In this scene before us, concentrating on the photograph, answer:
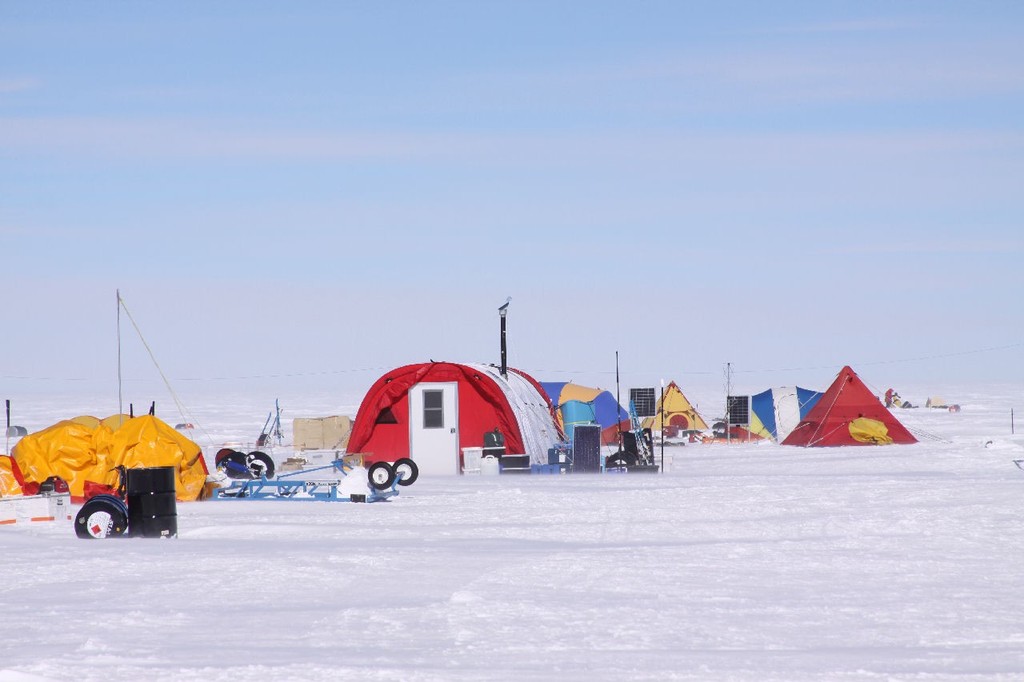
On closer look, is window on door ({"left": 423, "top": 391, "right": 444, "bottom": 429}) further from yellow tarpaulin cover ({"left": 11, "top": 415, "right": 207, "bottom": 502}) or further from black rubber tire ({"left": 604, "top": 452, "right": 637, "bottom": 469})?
yellow tarpaulin cover ({"left": 11, "top": 415, "right": 207, "bottom": 502})

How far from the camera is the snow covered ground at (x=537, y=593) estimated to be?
7480 mm

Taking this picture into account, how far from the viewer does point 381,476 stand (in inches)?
770

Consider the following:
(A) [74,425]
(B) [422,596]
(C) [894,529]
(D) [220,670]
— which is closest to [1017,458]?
(C) [894,529]

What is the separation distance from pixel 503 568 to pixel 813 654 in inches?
158

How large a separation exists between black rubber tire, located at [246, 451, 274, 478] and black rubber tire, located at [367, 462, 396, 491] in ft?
8.18

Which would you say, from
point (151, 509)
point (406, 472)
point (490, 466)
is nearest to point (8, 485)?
point (151, 509)

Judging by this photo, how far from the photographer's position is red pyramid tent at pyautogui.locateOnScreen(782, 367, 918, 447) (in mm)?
35344

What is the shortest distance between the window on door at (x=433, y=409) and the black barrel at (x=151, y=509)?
13472mm

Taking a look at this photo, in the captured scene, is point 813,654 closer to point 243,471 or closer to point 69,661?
point 69,661

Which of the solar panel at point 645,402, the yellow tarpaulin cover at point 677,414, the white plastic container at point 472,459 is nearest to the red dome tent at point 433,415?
the white plastic container at point 472,459

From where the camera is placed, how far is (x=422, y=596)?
385 inches

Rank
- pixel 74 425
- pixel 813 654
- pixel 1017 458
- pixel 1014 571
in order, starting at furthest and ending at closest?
1. pixel 1017 458
2. pixel 74 425
3. pixel 1014 571
4. pixel 813 654

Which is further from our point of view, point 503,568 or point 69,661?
point 503,568

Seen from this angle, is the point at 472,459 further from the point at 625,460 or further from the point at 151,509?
the point at 151,509
